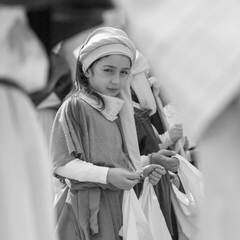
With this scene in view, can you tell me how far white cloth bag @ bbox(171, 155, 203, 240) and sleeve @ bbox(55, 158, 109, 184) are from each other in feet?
2.52

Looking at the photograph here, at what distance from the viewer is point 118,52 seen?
385 centimetres

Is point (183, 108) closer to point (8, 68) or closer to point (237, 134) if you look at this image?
point (237, 134)

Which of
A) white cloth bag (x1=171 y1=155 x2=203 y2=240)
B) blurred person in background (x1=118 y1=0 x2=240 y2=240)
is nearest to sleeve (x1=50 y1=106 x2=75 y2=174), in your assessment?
white cloth bag (x1=171 y1=155 x2=203 y2=240)

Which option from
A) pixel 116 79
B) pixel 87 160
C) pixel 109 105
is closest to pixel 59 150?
pixel 87 160

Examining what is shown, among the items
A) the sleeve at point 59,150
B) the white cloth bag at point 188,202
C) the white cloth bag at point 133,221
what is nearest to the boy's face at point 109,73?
the sleeve at point 59,150

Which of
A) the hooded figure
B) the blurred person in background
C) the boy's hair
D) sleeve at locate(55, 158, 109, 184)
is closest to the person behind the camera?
the blurred person in background

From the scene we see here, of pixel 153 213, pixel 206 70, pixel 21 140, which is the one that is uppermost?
pixel 206 70

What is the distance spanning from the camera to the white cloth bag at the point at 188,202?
4.24m

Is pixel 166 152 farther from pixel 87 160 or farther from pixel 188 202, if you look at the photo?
pixel 87 160

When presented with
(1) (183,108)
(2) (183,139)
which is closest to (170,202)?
(2) (183,139)

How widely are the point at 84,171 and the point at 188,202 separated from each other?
864 mm

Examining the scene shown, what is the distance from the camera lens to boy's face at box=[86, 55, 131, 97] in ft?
12.6

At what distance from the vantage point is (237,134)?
119 centimetres

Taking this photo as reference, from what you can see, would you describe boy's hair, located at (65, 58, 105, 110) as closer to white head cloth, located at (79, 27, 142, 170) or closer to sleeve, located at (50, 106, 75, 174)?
white head cloth, located at (79, 27, 142, 170)
